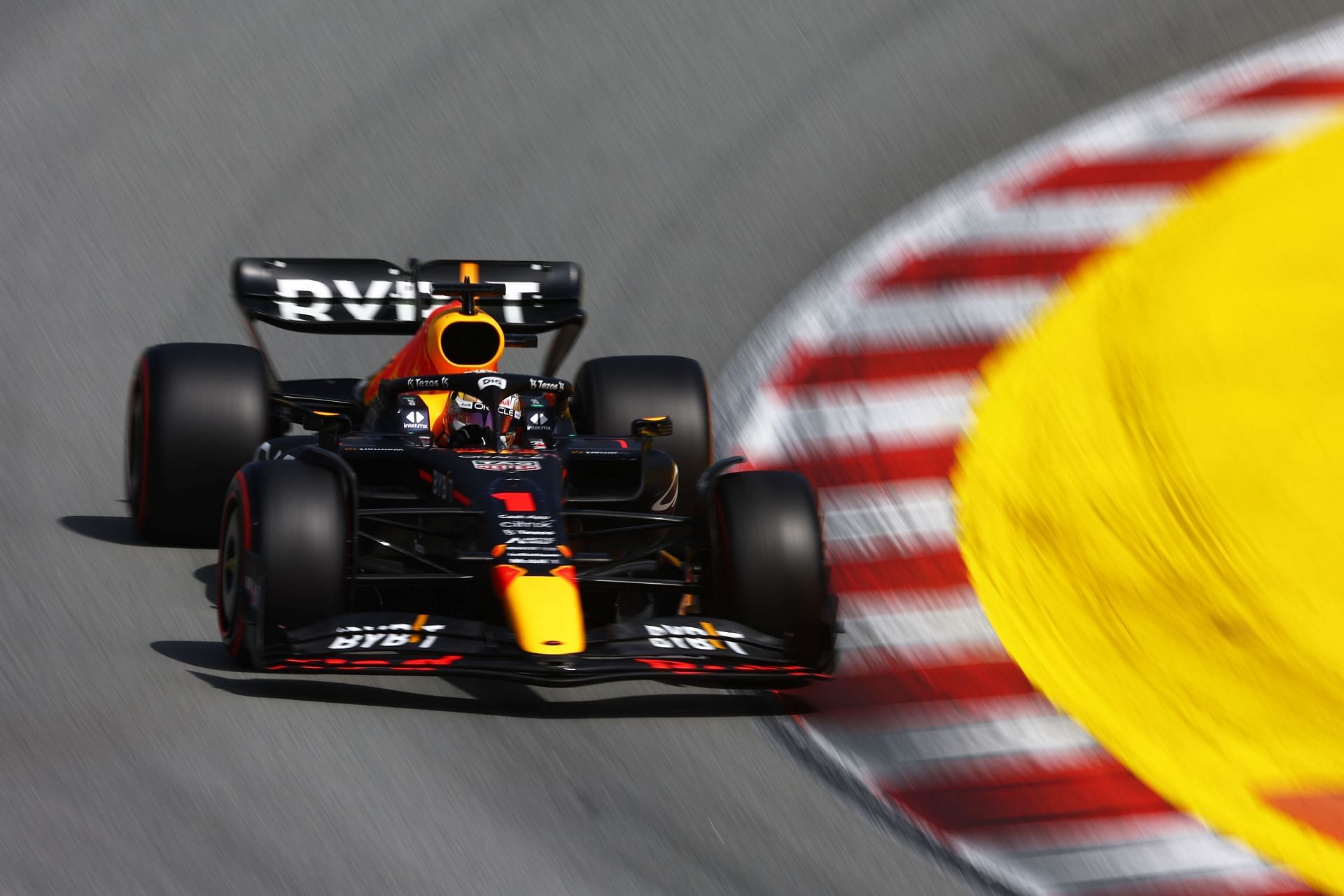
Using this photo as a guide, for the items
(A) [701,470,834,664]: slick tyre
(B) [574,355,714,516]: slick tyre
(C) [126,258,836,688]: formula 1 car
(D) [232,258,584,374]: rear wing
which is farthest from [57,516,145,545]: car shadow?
(A) [701,470,834,664]: slick tyre

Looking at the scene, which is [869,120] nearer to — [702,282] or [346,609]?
[702,282]

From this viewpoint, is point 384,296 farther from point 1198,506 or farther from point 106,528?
point 1198,506

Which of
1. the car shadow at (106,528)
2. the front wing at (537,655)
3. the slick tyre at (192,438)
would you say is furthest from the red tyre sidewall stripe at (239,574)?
the car shadow at (106,528)

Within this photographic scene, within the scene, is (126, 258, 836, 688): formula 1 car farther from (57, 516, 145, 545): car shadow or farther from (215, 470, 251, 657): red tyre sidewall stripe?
(57, 516, 145, 545): car shadow

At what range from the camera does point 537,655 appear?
23.2ft

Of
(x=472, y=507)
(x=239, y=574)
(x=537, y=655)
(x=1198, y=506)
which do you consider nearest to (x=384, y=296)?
(x=472, y=507)

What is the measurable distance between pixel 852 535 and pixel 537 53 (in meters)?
7.22

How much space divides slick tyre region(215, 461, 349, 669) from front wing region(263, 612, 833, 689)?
9 centimetres

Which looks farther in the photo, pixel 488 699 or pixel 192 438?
pixel 192 438

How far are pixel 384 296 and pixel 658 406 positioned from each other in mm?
1602

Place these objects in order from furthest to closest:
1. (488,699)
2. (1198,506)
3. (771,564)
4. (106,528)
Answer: (1198,506) < (106,528) < (771,564) < (488,699)

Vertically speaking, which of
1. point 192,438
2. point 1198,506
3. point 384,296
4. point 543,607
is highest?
point 384,296

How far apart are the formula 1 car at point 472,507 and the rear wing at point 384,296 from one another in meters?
0.01

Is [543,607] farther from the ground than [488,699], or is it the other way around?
[543,607]
